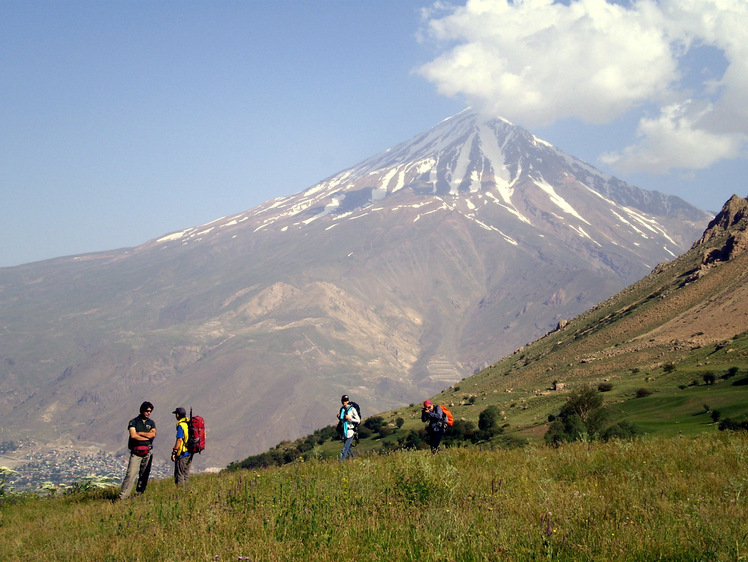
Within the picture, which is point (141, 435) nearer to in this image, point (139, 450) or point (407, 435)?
point (139, 450)

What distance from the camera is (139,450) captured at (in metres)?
12.0

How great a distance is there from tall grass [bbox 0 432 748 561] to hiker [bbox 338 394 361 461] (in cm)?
460

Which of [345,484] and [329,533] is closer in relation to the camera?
[329,533]

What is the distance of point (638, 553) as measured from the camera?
19.0 feet

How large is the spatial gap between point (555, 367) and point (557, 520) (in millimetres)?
66825

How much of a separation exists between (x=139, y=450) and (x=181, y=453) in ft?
2.91

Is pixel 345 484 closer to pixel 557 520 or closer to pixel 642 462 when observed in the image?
pixel 557 520

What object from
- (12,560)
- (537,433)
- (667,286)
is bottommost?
(537,433)

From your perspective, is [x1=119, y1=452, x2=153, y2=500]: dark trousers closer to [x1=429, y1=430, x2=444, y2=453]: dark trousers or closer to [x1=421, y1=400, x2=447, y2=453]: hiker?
[x1=421, y1=400, x2=447, y2=453]: hiker

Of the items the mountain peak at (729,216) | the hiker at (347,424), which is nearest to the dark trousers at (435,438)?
the hiker at (347,424)

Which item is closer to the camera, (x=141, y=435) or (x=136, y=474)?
(x=141, y=435)

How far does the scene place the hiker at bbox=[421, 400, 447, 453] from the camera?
15.1 metres

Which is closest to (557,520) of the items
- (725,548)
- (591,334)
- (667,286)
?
(725,548)

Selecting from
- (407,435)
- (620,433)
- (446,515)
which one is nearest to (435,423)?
(446,515)
